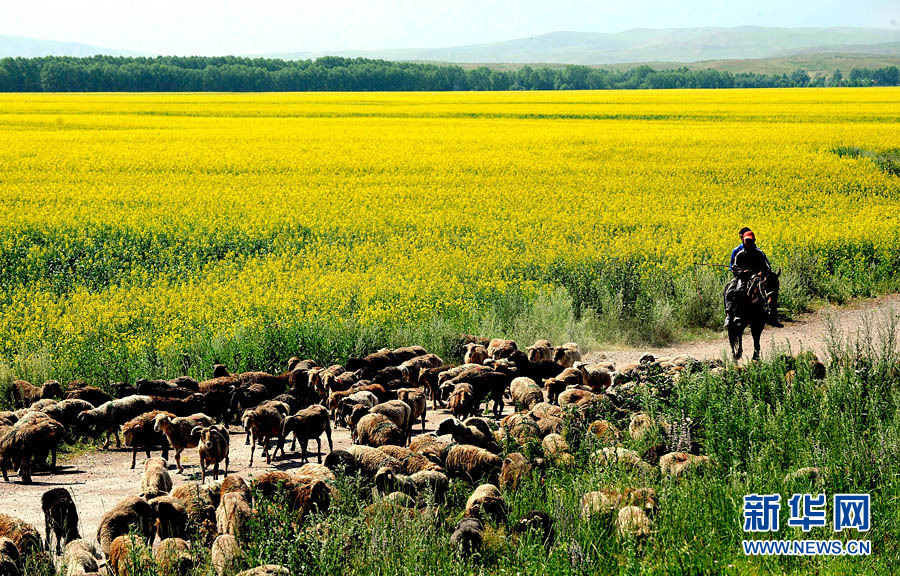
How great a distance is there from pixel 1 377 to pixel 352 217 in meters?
13.5

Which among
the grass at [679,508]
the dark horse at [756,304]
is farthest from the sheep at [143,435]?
the dark horse at [756,304]

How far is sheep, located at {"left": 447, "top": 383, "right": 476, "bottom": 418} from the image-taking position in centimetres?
1131

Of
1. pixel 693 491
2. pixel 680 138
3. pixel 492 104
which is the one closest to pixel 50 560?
pixel 693 491

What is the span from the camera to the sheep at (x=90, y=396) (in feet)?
37.8

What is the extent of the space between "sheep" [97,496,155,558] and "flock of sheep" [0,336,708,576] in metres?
0.01

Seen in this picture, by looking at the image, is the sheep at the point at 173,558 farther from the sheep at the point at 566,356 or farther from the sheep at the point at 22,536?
the sheep at the point at 566,356

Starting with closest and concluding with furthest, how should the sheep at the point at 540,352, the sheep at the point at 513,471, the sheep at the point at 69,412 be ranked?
the sheep at the point at 513,471, the sheep at the point at 69,412, the sheep at the point at 540,352

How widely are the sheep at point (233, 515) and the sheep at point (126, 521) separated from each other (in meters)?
0.63

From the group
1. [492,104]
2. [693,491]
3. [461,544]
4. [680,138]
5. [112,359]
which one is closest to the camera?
[461,544]

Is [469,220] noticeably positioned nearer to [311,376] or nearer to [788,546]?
[311,376]

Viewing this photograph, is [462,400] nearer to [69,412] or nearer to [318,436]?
[318,436]

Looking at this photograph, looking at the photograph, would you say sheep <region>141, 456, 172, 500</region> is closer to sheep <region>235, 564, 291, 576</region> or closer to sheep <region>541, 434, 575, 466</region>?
sheep <region>235, 564, 291, 576</region>

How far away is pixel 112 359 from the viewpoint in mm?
13820

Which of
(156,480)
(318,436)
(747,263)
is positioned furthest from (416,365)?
(747,263)
